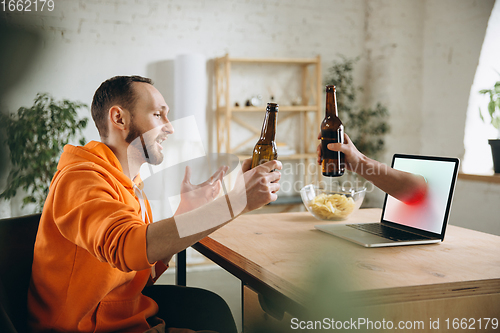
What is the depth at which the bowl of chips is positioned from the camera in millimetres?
1626

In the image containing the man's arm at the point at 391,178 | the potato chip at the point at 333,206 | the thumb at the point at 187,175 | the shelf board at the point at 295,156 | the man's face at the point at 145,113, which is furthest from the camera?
the shelf board at the point at 295,156

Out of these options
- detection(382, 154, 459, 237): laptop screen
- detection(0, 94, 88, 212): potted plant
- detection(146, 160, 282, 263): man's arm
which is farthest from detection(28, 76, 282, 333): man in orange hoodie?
detection(0, 94, 88, 212): potted plant

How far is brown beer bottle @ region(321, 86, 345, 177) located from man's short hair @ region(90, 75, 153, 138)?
560mm

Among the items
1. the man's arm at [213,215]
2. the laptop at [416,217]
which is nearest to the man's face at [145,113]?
the man's arm at [213,215]

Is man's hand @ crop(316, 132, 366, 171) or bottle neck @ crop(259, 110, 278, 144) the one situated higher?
bottle neck @ crop(259, 110, 278, 144)

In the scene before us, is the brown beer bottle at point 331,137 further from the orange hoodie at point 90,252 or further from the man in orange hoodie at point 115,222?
the orange hoodie at point 90,252

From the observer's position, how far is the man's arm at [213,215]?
0.87m

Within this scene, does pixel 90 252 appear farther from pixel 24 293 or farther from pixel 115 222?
pixel 24 293

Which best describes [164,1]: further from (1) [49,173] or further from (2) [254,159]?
(2) [254,159]

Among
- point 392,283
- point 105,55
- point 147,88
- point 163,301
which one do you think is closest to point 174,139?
point 147,88

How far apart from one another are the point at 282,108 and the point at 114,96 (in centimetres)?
289

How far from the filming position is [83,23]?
3650 mm

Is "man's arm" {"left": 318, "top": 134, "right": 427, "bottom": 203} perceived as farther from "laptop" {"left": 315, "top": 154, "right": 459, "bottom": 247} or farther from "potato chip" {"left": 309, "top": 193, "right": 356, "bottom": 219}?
"potato chip" {"left": 309, "top": 193, "right": 356, "bottom": 219}

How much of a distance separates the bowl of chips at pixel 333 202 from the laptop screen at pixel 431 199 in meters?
0.16
